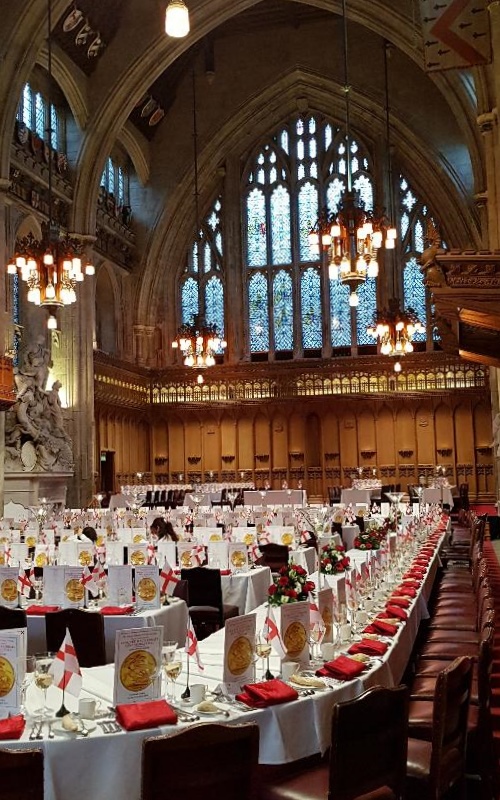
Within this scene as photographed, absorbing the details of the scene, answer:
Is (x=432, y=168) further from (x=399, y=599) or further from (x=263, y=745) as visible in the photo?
(x=263, y=745)

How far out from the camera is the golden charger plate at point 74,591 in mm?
6629

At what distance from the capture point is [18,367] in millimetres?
19875

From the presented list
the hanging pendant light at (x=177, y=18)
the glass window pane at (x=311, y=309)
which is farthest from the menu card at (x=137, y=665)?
the glass window pane at (x=311, y=309)

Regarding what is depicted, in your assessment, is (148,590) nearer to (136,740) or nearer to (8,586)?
(8,586)

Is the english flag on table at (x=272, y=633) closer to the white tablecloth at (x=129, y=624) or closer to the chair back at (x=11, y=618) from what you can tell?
the white tablecloth at (x=129, y=624)

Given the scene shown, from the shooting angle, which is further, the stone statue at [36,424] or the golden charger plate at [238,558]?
the stone statue at [36,424]

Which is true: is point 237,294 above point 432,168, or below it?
below

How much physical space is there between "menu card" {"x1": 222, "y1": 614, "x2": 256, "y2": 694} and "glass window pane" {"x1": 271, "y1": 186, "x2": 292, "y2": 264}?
25.7 m

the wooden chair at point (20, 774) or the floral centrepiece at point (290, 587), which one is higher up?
the floral centrepiece at point (290, 587)

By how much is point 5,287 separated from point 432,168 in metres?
15.0

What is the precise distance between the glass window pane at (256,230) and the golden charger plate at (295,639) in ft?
83.4

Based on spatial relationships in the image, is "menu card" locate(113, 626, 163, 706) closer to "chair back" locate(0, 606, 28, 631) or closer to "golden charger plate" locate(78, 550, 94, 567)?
"chair back" locate(0, 606, 28, 631)

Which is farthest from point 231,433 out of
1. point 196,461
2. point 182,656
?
point 182,656

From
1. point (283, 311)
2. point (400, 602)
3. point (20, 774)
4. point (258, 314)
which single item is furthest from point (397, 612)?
point (258, 314)
